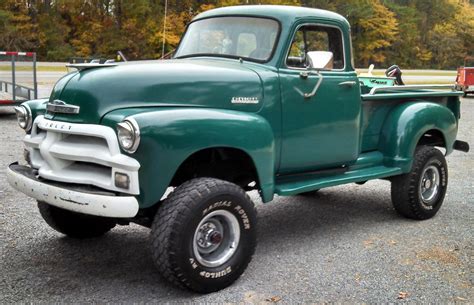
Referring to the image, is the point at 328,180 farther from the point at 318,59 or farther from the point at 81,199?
the point at 81,199

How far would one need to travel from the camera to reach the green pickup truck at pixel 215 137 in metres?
3.48

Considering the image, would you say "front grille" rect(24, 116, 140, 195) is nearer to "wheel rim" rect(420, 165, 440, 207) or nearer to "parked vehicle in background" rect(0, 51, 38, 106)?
"wheel rim" rect(420, 165, 440, 207)

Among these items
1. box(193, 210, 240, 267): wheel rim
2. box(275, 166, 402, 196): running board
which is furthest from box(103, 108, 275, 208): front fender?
box(275, 166, 402, 196): running board

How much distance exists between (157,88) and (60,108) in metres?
0.70

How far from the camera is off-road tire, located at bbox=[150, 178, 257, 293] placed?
11.4ft

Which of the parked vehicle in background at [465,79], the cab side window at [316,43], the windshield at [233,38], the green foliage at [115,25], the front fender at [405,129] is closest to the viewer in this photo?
the windshield at [233,38]

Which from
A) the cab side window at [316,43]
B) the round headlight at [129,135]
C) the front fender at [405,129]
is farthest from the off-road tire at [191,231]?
the front fender at [405,129]

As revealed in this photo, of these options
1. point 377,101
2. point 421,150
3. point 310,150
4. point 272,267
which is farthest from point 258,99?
point 421,150

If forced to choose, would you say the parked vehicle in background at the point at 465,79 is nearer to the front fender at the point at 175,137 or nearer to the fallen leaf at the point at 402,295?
the fallen leaf at the point at 402,295

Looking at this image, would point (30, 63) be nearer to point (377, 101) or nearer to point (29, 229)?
point (29, 229)

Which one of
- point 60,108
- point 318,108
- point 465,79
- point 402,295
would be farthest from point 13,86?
point 465,79

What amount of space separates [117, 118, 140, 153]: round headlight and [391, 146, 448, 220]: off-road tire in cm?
326

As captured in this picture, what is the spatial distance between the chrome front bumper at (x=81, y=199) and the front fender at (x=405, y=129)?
10.2 feet

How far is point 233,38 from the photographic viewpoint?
15.6ft
